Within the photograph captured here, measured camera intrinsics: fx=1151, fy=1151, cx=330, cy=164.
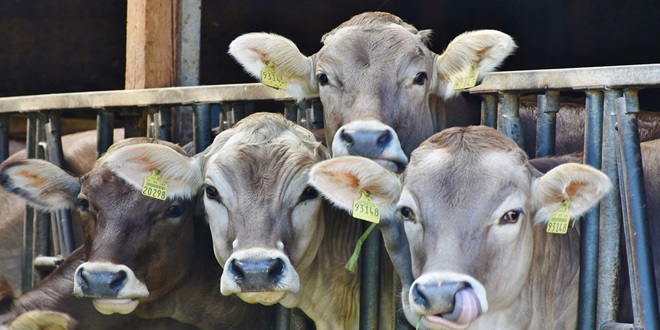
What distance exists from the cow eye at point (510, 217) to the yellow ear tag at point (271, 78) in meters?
2.01

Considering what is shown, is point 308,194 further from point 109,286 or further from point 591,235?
point 591,235

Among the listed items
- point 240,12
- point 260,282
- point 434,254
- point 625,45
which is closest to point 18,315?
point 260,282

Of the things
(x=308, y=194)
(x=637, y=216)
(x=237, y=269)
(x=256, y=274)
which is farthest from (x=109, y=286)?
(x=637, y=216)

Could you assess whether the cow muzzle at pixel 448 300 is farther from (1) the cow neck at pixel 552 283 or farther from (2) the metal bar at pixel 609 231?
(2) the metal bar at pixel 609 231

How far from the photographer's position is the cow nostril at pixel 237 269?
5152 millimetres

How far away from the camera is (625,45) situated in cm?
1095

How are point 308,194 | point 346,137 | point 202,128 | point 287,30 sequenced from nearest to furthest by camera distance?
point 346,137 → point 308,194 → point 202,128 → point 287,30

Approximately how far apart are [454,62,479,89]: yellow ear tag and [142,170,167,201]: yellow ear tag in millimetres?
1636

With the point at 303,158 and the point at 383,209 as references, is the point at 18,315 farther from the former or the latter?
the point at 383,209

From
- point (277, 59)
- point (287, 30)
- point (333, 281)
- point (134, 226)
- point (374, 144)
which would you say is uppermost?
point (287, 30)

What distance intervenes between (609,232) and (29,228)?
14.3ft

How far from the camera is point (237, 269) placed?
5180 millimetres

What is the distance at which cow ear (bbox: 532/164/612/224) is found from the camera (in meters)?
4.70

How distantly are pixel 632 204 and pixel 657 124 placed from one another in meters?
1.72
